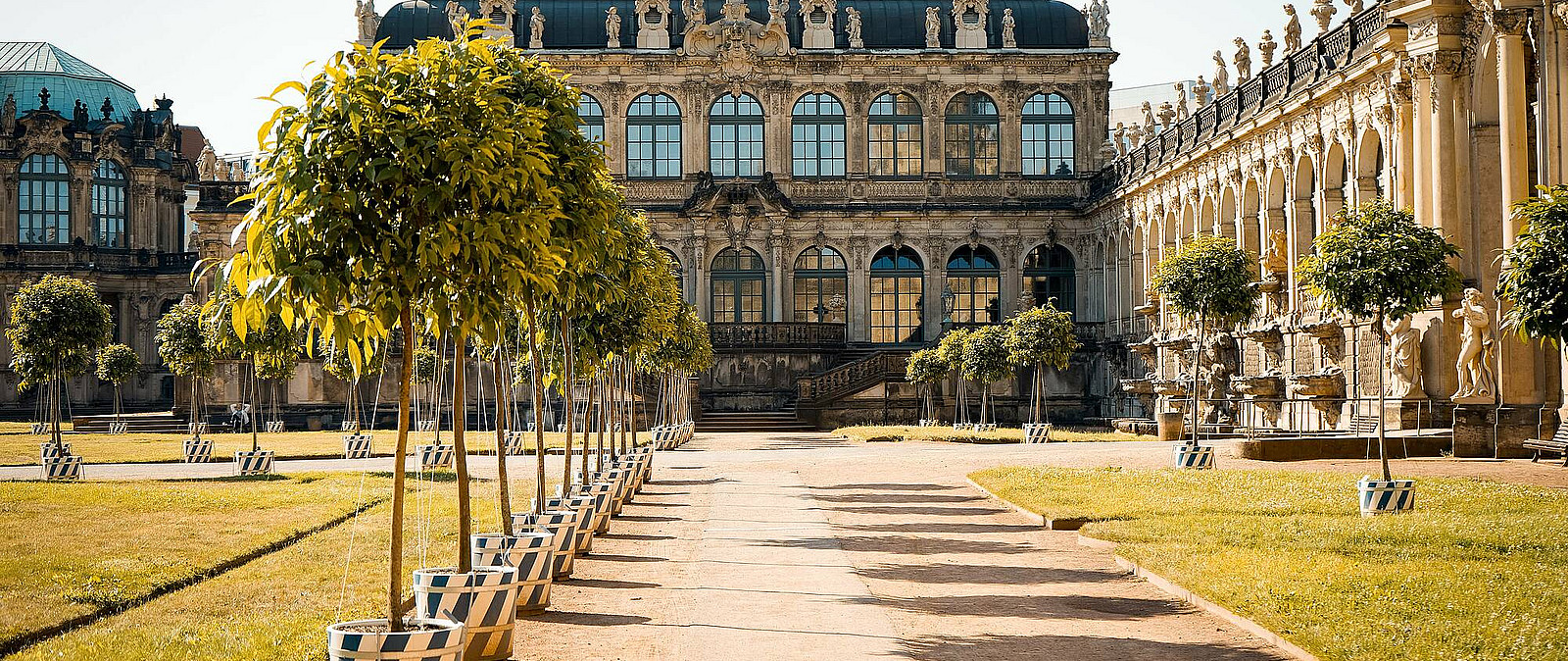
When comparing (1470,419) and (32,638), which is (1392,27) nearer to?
(1470,419)

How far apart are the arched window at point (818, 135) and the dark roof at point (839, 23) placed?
2720 mm

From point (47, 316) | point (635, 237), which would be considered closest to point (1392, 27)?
point (635, 237)

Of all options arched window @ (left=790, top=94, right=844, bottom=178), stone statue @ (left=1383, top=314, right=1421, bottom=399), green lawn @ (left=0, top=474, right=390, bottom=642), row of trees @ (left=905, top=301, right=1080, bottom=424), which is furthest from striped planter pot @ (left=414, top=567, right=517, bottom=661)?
arched window @ (left=790, top=94, right=844, bottom=178)

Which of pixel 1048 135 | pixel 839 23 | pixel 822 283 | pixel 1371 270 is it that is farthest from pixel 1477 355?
pixel 839 23

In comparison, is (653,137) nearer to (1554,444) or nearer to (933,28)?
(933,28)

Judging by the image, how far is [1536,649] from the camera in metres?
9.52

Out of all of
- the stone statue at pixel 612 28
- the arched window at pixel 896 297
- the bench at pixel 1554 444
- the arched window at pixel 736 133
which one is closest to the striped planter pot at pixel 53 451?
the bench at pixel 1554 444

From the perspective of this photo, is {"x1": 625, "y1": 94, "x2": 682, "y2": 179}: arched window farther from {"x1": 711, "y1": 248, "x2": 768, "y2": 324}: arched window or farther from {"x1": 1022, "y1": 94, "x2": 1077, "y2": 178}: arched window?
{"x1": 1022, "y1": 94, "x2": 1077, "y2": 178}: arched window

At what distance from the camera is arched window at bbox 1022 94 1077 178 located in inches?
2589

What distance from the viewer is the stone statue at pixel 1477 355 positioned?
2825 centimetres

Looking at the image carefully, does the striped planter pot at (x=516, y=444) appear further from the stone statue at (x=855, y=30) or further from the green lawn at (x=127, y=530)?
the stone statue at (x=855, y=30)

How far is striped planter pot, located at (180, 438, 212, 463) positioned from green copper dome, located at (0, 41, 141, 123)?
57.0m

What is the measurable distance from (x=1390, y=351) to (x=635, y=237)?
16747 millimetres

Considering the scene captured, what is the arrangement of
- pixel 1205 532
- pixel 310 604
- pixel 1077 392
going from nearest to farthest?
pixel 310 604, pixel 1205 532, pixel 1077 392
